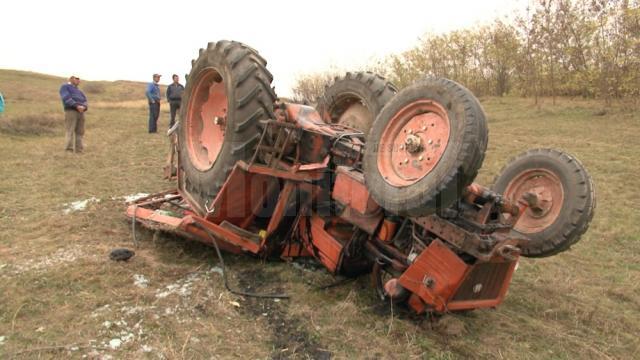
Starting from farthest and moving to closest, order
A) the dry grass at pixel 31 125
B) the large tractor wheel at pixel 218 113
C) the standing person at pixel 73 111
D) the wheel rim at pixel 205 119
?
1. the dry grass at pixel 31 125
2. the standing person at pixel 73 111
3. the wheel rim at pixel 205 119
4. the large tractor wheel at pixel 218 113

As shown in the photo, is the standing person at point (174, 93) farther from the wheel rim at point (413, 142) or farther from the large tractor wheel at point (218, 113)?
the wheel rim at point (413, 142)

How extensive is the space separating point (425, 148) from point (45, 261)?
10.3 ft

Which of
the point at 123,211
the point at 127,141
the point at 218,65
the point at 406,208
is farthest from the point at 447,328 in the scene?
the point at 127,141

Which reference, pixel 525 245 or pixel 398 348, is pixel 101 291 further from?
pixel 525 245

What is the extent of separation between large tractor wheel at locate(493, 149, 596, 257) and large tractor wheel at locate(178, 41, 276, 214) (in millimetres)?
2021

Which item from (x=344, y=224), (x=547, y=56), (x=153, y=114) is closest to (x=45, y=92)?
(x=153, y=114)

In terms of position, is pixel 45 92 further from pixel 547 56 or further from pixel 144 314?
pixel 144 314

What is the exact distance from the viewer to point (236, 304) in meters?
3.54

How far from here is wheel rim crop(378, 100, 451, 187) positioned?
2844 millimetres

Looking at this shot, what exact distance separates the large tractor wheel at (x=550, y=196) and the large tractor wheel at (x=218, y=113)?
2.02 meters

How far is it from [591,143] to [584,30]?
826 cm

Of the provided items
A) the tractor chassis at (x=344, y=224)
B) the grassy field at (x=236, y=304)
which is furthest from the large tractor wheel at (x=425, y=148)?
the grassy field at (x=236, y=304)

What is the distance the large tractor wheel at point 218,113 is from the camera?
13.1ft

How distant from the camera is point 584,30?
16969 mm
